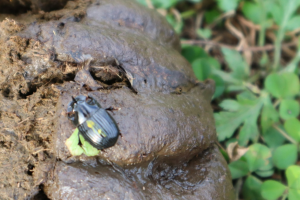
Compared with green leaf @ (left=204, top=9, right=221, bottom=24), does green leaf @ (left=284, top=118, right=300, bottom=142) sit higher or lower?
lower

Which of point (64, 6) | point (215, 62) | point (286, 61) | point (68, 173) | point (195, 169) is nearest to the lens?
point (68, 173)

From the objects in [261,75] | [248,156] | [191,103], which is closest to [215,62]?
[261,75]

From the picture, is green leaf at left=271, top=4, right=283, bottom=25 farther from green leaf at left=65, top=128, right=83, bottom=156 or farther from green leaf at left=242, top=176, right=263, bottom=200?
green leaf at left=65, top=128, right=83, bottom=156

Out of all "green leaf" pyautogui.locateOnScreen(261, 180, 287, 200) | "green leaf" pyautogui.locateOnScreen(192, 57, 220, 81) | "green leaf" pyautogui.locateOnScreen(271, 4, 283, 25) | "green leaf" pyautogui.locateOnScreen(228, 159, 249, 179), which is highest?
"green leaf" pyautogui.locateOnScreen(271, 4, 283, 25)

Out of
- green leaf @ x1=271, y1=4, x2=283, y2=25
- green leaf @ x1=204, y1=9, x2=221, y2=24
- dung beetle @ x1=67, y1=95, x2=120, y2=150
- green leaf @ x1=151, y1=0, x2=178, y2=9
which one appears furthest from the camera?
green leaf @ x1=204, y1=9, x2=221, y2=24

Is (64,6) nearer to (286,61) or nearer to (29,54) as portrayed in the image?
(29,54)

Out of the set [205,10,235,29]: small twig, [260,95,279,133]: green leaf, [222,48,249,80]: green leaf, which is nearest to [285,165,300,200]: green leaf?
[260,95,279,133]: green leaf

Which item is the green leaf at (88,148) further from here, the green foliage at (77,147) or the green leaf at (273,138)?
the green leaf at (273,138)
